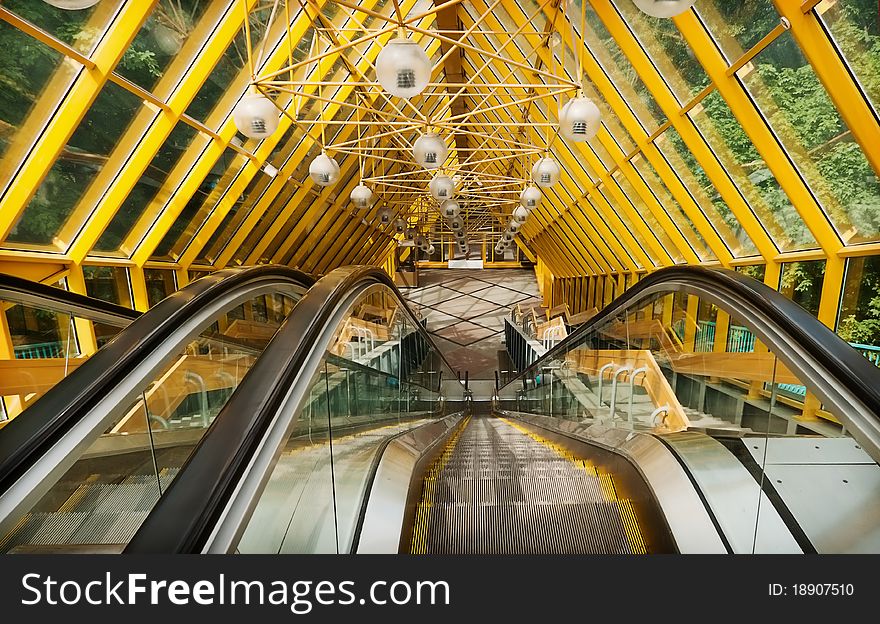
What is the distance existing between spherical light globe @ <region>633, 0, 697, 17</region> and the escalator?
1.59 metres

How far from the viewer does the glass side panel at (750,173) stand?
9.02m

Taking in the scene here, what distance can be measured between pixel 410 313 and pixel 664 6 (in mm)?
4856

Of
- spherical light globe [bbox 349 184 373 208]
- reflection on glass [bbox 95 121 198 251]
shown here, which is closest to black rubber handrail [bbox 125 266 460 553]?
spherical light globe [bbox 349 184 373 208]

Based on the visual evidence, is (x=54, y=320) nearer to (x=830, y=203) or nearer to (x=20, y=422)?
(x=20, y=422)

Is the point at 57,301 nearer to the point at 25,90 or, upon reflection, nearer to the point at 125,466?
the point at 125,466

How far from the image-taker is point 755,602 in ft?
4.26

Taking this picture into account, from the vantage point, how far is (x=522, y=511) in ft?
11.9

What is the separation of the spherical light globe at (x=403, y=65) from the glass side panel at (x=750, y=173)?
22.3ft

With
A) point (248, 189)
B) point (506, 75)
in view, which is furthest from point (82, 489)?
point (506, 75)

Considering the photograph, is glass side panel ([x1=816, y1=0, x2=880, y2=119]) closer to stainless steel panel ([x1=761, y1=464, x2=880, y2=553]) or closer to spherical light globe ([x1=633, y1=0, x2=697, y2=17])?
spherical light globe ([x1=633, y1=0, x2=697, y2=17])

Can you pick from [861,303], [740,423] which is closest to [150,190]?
[740,423]

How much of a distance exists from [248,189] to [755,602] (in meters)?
14.6

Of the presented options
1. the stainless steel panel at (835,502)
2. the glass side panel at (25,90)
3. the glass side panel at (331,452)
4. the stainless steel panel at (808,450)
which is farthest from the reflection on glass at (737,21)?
the glass side panel at (25,90)

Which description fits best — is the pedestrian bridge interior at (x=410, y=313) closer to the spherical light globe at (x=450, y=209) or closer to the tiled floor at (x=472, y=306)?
the spherical light globe at (x=450, y=209)
